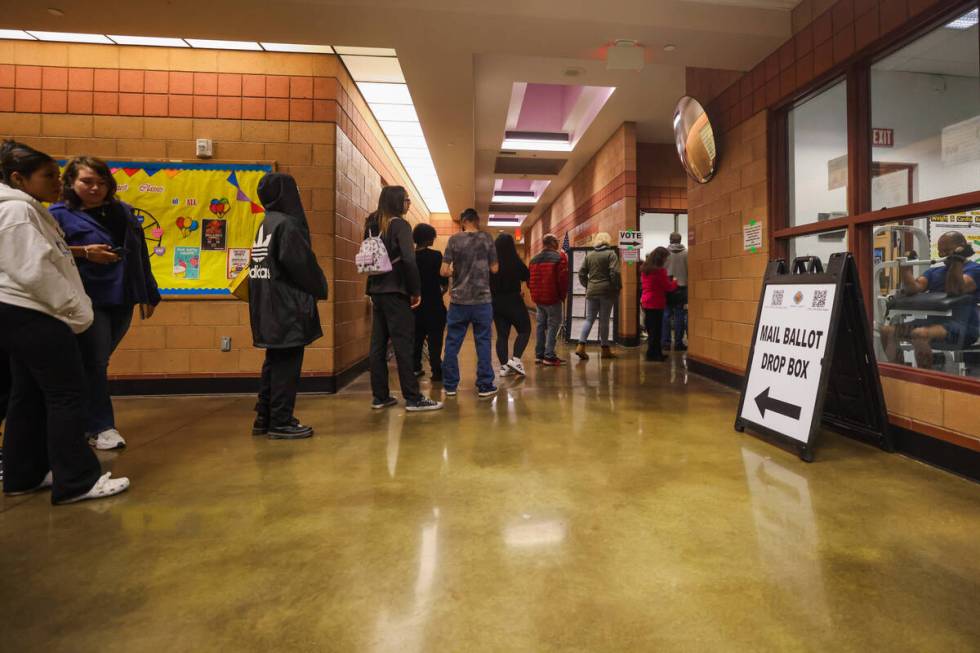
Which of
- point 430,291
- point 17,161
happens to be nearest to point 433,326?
point 430,291

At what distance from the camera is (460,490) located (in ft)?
6.67

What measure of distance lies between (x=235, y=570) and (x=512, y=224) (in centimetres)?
1813

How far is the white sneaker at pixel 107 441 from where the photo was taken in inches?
102

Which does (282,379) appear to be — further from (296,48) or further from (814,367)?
(296,48)

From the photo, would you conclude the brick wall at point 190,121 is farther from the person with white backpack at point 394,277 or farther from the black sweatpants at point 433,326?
the person with white backpack at point 394,277

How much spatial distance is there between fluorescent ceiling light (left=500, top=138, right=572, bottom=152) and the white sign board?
589 cm

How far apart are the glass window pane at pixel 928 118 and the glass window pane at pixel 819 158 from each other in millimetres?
195

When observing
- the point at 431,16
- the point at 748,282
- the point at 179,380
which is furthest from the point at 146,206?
the point at 748,282

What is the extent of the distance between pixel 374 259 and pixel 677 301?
4598 millimetres

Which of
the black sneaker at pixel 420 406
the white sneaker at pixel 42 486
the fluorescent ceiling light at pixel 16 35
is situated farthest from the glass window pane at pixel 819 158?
the fluorescent ceiling light at pixel 16 35

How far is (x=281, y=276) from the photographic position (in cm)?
267

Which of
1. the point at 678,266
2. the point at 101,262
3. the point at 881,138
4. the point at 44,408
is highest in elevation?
the point at 881,138

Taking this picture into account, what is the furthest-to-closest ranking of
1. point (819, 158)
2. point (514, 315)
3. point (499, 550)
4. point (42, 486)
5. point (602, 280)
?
point (602, 280) < point (514, 315) < point (819, 158) < point (42, 486) < point (499, 550)

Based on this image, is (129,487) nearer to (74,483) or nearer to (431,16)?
(74,483)
